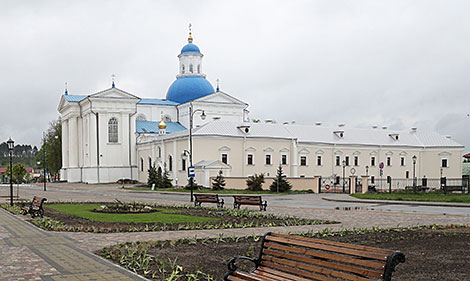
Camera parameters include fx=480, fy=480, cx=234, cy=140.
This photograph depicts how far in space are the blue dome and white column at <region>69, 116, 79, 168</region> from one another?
1546 cm

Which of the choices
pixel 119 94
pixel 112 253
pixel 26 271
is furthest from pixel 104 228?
pixel 119 94

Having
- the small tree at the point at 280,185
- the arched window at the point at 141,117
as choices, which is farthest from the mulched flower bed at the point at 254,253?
the arched window at the point at 141,117

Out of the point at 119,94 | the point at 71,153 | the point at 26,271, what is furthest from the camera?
the point at 71,153

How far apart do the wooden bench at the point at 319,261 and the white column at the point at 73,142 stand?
217 ft

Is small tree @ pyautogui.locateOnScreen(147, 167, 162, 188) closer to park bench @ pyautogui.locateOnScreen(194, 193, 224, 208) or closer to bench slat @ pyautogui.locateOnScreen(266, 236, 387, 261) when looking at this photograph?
park bench @ pyautogui.locateOnScreen(194, 193, 224, 208)

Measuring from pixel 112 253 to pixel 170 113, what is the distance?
64.8m

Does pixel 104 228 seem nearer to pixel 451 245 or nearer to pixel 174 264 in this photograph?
pixel 174 264

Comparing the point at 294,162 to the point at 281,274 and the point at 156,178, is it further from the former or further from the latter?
the point at 281,274

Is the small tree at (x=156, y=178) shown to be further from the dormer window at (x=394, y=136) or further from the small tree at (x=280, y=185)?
the dormer window at (x=394, y=136)

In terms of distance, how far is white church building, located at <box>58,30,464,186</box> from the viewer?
5114 centimetres

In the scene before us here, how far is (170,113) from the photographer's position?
7325 centimetres

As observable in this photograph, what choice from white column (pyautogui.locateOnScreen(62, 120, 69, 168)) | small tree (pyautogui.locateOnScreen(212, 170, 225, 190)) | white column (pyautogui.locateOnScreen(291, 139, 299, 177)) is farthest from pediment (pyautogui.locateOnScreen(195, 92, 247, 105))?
small tree (pyautogui.locateOnScreen(212, 170, 225, 190))

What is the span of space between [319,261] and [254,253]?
3879mm

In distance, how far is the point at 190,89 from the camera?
7338cm
